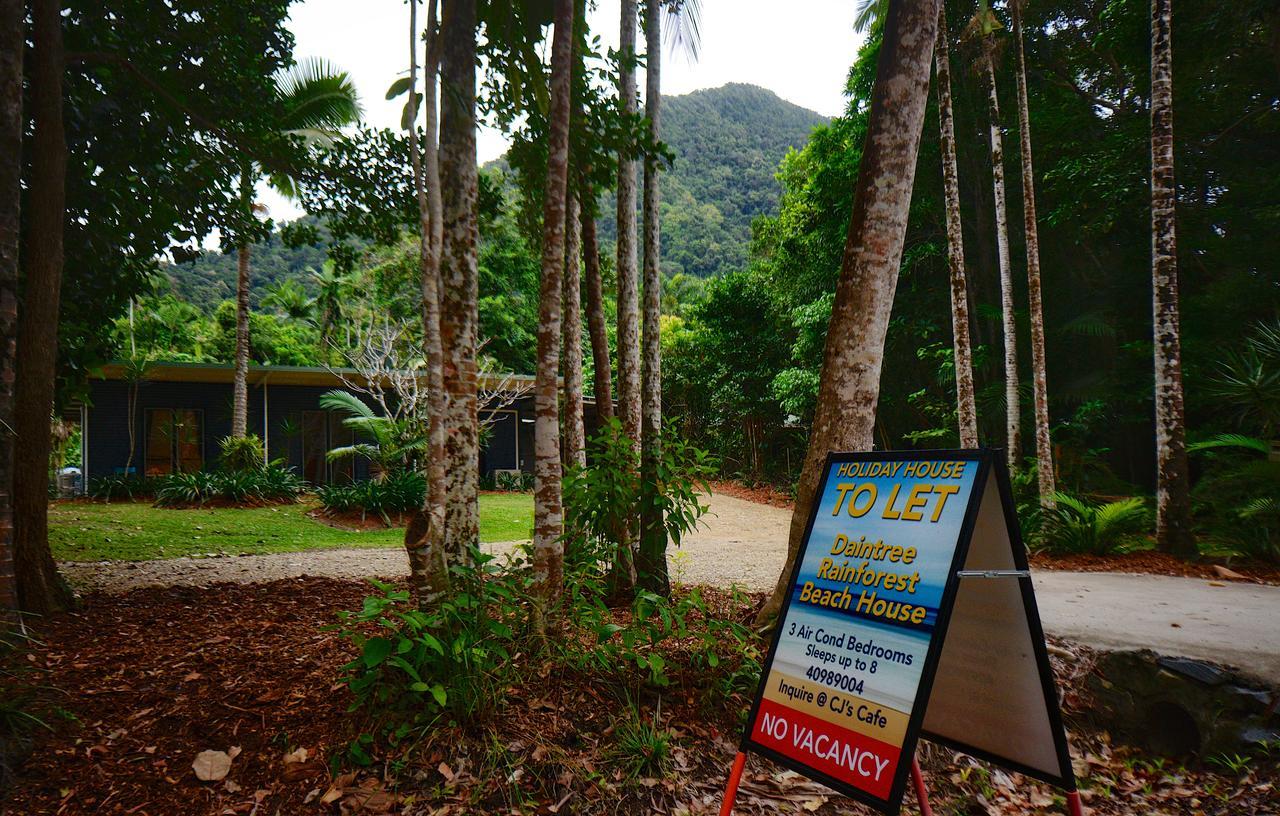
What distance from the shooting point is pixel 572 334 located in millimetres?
5699

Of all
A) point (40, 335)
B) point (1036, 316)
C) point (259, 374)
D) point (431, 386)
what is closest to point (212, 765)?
point (431, 386)

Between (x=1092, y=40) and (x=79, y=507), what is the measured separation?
21.7m

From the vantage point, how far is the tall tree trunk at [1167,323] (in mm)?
7988

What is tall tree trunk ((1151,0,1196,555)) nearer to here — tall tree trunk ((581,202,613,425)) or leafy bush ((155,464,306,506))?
tall tree trunk ((581,202,613,425))

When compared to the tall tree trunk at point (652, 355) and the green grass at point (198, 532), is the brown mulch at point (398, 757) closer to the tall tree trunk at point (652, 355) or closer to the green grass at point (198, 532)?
the tall tree trunk at point (652, 355)

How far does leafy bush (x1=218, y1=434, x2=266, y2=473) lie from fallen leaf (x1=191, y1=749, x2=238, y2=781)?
13328 millimetres

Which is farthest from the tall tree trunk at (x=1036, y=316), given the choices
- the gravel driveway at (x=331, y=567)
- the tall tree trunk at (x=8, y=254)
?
the tall tree trunk at (x=8, y=254)

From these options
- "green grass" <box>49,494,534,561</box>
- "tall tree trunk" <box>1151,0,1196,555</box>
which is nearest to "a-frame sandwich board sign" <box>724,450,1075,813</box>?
"tall tree trunk" <box>1151,0,1196,555</box>

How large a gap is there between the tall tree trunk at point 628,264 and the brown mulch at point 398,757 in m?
2.14

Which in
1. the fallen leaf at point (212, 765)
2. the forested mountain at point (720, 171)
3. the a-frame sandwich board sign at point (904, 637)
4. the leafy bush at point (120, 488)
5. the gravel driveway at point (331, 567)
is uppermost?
the forested mountain at point (720, 171)

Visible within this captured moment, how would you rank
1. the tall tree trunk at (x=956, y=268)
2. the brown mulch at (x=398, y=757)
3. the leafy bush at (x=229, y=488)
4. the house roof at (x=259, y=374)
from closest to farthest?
the brown mulch at (x=398, y=757) → the tall tree trunk at (x=956, y=268) → the leafy bush at (x=229, y=488) → the house roof at (x=259, y=374)

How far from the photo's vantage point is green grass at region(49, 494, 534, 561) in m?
8.75


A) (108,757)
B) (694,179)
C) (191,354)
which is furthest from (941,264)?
(694,179)

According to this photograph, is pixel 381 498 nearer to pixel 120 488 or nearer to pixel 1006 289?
pixel 120 488
